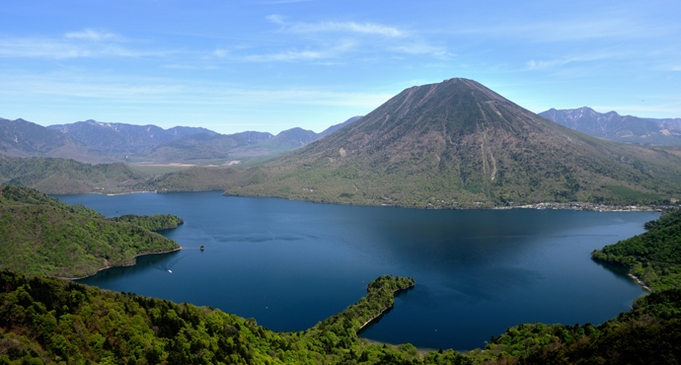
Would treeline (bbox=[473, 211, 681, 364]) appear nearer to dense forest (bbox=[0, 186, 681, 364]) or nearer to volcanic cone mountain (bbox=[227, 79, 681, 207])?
dense forest (bbox=[0, 186, 681, 364])

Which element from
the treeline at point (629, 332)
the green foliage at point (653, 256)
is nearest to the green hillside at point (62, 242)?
the treeline at point (629, 332)

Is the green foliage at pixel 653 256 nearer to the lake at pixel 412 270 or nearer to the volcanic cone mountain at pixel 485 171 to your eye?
the lake at pixel 412 270

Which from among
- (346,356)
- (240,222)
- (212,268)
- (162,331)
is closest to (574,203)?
(240,222)

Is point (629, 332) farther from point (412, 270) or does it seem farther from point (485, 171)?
point (485, 171)

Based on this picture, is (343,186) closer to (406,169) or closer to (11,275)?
(406,169)

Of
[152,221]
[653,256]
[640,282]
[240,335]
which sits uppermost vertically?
[240,335]

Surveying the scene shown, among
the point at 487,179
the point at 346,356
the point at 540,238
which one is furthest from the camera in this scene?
the point at 487,179

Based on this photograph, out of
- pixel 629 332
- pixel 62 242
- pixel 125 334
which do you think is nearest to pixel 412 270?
pixel 629 332
